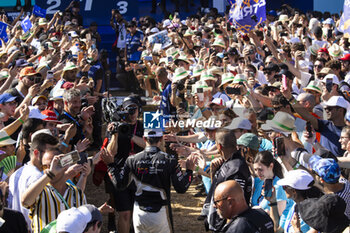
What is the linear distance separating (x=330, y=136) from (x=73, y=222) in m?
3.83

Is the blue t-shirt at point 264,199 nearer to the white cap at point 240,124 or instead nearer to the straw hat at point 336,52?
the white cap at point 240,124

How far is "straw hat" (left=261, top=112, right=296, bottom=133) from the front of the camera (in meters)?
5.73

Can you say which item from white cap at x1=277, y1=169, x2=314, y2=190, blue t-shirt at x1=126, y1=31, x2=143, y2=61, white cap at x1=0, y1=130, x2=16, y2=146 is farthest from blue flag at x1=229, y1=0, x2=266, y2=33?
white cap at x1=277, y1=169, x2=314, y2=190

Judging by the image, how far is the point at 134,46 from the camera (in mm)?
16812

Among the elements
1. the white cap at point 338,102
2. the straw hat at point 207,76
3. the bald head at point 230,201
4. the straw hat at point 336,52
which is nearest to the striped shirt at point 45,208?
the bald head at point 230,201

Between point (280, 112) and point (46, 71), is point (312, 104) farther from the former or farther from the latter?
point (46, 71)

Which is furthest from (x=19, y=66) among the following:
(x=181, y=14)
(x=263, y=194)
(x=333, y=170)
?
(x=181, y=14)

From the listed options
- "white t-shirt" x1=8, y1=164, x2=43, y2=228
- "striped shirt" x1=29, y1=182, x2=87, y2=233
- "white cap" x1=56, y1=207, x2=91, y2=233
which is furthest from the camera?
"white t-shirt" x1=8, y1=164, x2=43, y2=228

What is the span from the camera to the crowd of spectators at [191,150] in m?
4.25

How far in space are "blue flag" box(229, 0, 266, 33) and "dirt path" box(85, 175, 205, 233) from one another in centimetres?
439

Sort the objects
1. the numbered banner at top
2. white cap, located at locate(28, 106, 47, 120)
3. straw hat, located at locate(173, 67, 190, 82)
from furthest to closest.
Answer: the numbered banner at top → straw hat, located at locate(173, 67, 190, 82) → white cap, located at locate(28, 106, 47, 120)

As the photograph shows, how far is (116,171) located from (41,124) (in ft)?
3.22

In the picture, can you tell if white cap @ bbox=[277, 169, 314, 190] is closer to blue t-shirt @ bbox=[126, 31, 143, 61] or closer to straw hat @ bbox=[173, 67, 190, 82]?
straw hat @ bbox=[173, 67, 190, 82]

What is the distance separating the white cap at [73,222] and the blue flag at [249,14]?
8969 mm
